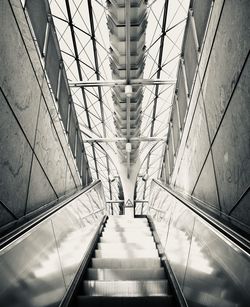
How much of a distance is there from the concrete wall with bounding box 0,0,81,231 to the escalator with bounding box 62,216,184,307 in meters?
1.82

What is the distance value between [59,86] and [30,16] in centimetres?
356

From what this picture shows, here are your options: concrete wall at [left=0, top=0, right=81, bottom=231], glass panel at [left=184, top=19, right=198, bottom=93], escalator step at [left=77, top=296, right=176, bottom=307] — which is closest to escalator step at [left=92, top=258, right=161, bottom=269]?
escalator step at [left=77, top=296, right=176, bottom=307]

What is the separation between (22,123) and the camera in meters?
5.31

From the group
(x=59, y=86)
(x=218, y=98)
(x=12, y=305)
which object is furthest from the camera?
(x=59, y=86)

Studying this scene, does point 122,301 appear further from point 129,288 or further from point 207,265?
point 207,265

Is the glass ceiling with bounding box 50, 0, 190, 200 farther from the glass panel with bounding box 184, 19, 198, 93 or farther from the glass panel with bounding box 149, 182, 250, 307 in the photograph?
the glass panel with bounding box 149, 182, 250, 307

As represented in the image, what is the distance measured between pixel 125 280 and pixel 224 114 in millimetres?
3567

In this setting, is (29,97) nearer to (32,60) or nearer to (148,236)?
(32,60)

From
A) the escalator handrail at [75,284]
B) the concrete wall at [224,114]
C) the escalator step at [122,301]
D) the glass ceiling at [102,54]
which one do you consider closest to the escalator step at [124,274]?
the escalator handrail at [75,284]

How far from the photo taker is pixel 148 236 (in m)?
8.42

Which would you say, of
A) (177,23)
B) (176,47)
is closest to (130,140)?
(176,47)

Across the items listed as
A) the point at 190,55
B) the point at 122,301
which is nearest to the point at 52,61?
the point at 190,55

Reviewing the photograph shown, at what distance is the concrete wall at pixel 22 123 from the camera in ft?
14.6

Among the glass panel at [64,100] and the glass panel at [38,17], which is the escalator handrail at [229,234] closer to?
the glass panel at [38,17]
